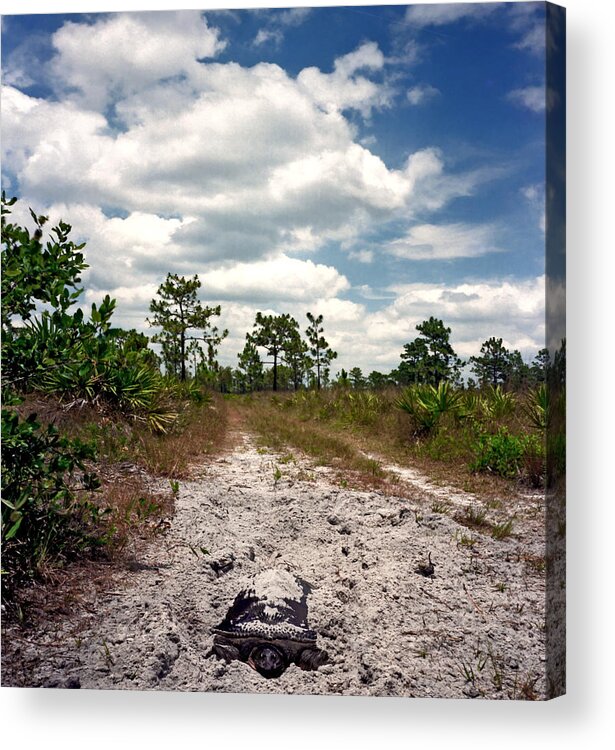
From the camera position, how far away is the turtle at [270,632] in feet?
10.9

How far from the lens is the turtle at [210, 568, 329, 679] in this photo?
3324 millimetres

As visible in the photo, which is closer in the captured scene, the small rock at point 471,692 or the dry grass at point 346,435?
the small rock at point 471,692

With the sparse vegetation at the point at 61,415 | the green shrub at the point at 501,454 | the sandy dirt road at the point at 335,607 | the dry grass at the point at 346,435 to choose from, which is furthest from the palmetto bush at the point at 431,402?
the sparse vegetation at the point at 61,415

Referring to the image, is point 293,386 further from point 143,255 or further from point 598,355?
point 598,355

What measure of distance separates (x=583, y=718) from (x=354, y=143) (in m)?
3.39

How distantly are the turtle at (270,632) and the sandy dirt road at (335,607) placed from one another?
0.05 m

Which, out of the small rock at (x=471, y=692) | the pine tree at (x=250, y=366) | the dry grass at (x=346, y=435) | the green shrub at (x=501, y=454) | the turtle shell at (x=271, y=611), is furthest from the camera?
the dry grass at (x=346, y=435)

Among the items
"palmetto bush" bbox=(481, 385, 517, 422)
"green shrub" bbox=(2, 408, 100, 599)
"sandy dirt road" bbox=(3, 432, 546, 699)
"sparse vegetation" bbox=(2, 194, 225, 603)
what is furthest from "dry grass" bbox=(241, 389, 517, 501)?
"green shrub" bbox=(2, 408, 100, 599)

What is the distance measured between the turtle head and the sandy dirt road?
0.12 ft

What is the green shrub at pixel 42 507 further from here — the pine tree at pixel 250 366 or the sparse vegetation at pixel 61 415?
the pine tree at pixel 250 366

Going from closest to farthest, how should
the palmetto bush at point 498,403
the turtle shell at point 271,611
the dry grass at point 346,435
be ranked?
the turtle shell at point 271,611 < the palmetto bush at point 498,403 < the dry grass at point 346,435

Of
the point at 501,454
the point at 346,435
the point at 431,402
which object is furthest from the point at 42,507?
the point at 501,454

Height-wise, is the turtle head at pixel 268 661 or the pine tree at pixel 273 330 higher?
the pine tree at pixel 273 330

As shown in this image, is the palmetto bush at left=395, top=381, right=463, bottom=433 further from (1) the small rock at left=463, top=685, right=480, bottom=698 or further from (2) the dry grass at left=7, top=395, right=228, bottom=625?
(1) the small rock at left=463, top=685, right=480, bottom=698
